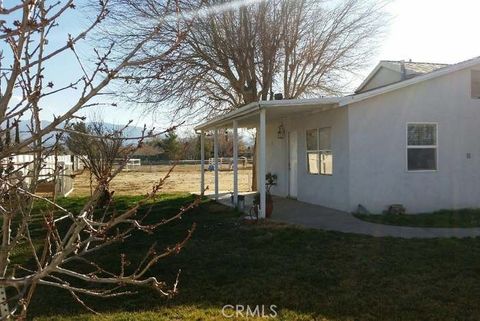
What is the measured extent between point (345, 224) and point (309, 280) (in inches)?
166

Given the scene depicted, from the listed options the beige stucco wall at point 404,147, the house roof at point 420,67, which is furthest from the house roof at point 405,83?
the house roof at point 420,67

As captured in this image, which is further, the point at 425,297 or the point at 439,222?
the point at 439,222

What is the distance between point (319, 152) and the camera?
13.7 metres

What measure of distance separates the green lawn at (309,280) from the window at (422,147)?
3.81 meters

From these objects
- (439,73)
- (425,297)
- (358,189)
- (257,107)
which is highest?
(439,73)

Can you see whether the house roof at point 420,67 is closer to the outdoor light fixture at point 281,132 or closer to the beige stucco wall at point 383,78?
the beige stucco wall at point 383,78

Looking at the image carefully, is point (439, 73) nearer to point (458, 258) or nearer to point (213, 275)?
point (458, 258)

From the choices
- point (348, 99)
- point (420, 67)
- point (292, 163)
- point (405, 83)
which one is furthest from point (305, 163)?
point (420, 67)

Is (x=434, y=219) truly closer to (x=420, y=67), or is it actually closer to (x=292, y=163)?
(x=292, y=163)

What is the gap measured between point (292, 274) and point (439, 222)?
5373 millimetres

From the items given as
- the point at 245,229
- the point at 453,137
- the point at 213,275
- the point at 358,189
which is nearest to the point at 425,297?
the point at 213,275

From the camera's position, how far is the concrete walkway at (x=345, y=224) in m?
9.47

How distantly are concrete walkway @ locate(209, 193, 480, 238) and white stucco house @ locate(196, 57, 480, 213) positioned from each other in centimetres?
60

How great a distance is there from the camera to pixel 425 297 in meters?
5.70
